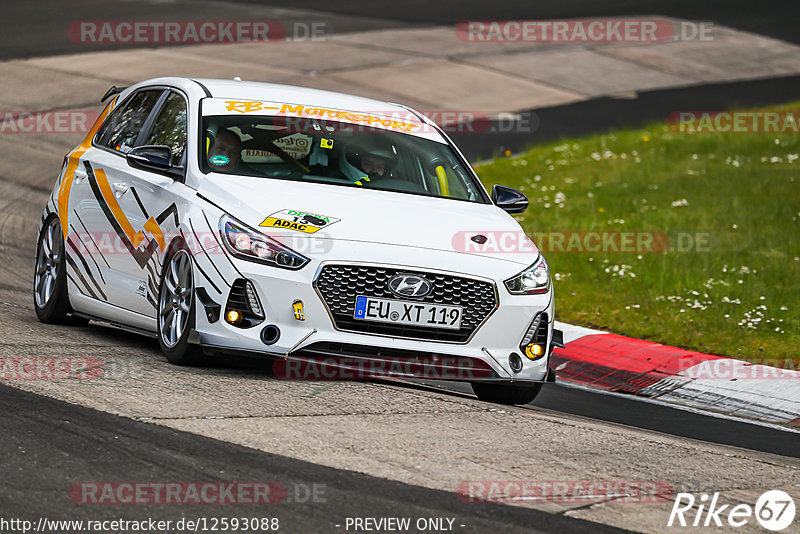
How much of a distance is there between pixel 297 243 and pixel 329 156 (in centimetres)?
130

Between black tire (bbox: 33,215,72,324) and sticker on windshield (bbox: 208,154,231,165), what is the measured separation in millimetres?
1546

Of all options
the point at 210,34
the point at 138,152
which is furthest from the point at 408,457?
the point at 210,34

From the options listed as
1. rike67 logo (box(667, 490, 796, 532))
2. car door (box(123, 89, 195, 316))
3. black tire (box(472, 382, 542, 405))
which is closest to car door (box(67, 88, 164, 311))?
car door (box(123, 89, 195, 316))

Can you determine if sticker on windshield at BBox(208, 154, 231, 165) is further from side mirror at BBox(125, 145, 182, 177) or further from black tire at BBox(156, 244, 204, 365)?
black tire at BBox(156, 244, 204, 365)

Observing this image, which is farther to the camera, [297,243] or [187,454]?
[297,243]

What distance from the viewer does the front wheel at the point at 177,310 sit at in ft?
24.4

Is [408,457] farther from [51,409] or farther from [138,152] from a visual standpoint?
[138,152]

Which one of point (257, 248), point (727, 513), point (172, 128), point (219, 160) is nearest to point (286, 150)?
point (219, 160)

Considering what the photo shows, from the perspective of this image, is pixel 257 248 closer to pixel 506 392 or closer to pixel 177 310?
pixel 177 310

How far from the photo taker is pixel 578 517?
5.39 meters

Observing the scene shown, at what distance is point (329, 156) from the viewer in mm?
8422

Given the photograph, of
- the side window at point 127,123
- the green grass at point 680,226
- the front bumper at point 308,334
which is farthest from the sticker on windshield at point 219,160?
the green grass at point 680,226

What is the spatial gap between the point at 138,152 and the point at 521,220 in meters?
7.31

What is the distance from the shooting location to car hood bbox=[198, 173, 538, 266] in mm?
7402
